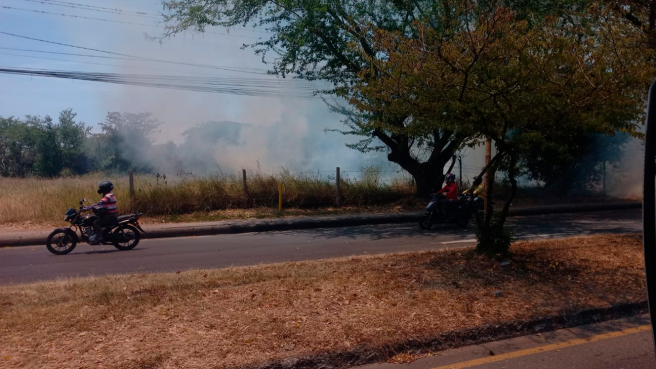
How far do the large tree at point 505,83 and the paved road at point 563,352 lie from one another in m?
2.41

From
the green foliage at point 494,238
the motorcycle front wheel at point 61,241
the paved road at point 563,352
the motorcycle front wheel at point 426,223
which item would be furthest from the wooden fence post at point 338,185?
the paved road at point 563,352

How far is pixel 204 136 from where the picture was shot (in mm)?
37938

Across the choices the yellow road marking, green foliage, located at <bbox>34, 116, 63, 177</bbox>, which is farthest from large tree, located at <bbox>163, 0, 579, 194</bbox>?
green foliage, located at <bbox>34, 116, 63, 177</bbox>

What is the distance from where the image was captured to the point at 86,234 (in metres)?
12.3

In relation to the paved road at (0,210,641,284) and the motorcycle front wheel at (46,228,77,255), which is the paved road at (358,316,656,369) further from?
the motorcycle front wheel at (46,228,77,255)

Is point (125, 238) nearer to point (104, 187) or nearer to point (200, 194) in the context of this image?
point (104, 187)

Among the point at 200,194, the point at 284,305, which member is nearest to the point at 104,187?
the point at 200,194

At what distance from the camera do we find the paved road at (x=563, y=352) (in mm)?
4684

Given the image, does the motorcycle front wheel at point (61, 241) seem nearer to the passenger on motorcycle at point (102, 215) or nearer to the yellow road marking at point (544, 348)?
the passenger on motorcycle at point (102, 215)

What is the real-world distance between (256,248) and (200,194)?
6971mm

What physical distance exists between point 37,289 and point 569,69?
7256mm

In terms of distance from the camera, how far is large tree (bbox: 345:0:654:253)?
6.70 m

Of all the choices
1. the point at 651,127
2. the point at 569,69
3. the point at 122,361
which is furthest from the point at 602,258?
the point at 122,361

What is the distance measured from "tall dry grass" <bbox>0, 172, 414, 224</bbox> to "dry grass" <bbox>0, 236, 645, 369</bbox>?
33.0 feet
